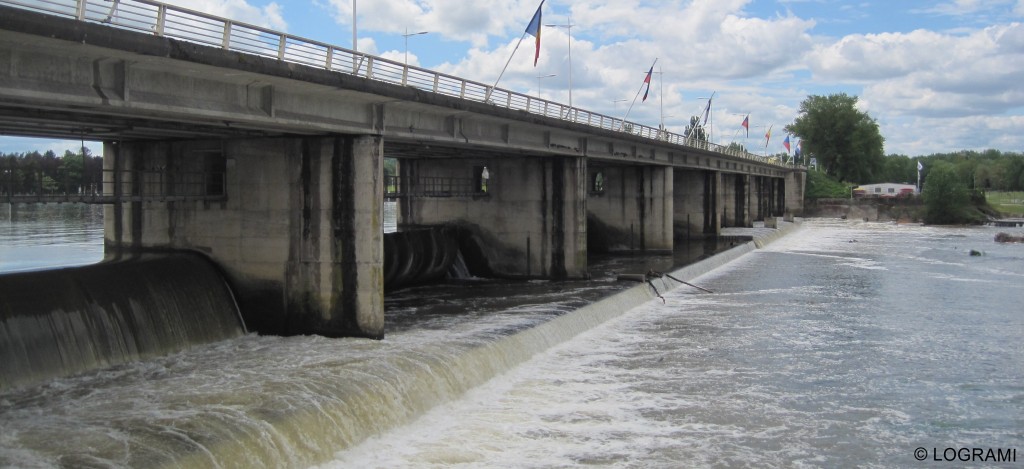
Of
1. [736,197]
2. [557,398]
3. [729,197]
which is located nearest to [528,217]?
[557,398]

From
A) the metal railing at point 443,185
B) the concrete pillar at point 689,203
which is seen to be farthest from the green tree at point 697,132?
the metal railing at point 443,185

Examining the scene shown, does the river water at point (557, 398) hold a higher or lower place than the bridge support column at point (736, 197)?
lower

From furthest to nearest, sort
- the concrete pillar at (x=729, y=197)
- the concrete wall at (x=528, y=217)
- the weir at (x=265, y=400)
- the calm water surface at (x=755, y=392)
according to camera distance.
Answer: the concrete pillar at (x=729, y=197) < the concrete wall at (x=528, y=217) < the calm water surface at (x=755, y=392) < the weir at (x=265, y=400)

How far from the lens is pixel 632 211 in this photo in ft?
195

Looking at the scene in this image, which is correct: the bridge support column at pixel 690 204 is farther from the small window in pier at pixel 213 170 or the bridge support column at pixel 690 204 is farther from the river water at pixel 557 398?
the small window in pier at pixel 213 170

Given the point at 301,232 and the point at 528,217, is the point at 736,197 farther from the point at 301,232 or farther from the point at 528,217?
the point at 301,232

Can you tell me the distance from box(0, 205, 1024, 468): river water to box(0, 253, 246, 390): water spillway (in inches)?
25.8

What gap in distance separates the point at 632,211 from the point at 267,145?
37.2m

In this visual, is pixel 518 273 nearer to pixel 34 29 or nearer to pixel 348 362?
pixel 348 362

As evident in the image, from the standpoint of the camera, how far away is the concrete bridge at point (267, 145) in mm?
16698

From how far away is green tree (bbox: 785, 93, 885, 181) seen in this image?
531ft

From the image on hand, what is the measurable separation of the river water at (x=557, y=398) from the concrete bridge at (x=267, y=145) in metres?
→ 2.38

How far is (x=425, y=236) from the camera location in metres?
40.1

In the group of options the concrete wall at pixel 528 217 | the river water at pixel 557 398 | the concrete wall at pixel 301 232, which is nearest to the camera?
the river water at pixel 557 398
